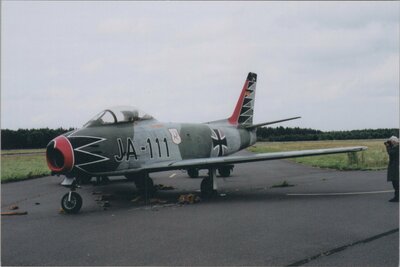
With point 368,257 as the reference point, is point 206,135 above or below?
above

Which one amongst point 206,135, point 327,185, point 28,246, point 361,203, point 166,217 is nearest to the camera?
point 28,246

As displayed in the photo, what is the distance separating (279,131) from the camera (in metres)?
96.8

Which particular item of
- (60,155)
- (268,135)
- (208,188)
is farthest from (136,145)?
(268,135)

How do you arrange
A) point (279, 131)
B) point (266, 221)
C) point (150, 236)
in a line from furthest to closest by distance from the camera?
1. point (279, 131)
2. point (266, 221)
3. point (150, 236)

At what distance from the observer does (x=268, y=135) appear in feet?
306

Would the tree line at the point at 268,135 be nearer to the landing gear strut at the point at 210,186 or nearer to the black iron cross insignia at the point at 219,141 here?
the black iron cross insignia at the point at 219,141

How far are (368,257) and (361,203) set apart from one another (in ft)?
14.9

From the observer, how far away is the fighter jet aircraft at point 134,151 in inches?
372

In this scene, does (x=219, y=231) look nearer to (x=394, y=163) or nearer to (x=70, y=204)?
(x=70, y=204)

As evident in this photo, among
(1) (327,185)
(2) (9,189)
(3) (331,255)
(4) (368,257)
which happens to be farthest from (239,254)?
(2) (9,189)

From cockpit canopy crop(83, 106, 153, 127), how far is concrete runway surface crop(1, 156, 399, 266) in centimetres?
219

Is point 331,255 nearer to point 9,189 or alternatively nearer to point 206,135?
point 206,135

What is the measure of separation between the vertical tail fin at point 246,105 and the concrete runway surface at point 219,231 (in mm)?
6194

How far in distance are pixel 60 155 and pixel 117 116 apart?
84.7 inches
